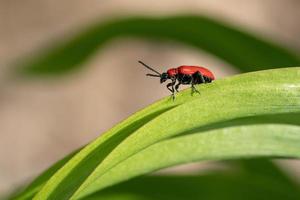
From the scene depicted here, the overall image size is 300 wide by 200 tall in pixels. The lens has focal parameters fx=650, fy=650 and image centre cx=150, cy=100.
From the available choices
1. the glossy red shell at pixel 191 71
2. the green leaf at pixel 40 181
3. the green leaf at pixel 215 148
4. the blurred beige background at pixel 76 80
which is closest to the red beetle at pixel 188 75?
the glossy red shell at pixel 191 71

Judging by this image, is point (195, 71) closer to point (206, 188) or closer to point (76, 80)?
point (206, 188)

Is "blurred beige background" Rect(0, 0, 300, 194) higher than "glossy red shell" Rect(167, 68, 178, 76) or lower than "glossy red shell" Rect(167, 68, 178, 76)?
higher

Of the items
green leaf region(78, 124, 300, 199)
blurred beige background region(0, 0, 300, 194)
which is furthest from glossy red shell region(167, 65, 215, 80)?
blurred beige background region(0, 0, 300, 194)

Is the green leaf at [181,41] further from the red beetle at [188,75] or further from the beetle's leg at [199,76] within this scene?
the beetle's leg at [199,76]

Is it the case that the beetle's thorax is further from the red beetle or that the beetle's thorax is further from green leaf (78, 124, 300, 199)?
green leaf (78, 124, 300, 199)

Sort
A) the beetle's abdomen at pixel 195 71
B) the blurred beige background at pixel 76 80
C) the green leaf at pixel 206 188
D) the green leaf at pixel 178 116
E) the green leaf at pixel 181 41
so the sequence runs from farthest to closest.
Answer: the blurred beige background at pixel 76 80 < the green leaf at pixel 181 41 < the green leaf at pixel 206 188 < the beetle's abdomen at pixel 195 71 < the green leaf at pixel 178 116

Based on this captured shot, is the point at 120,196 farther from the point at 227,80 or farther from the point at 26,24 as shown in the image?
the point at 26,24

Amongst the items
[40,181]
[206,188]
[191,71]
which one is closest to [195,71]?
[191,71]

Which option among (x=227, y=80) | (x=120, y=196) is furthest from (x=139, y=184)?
(x=227, y=80)
